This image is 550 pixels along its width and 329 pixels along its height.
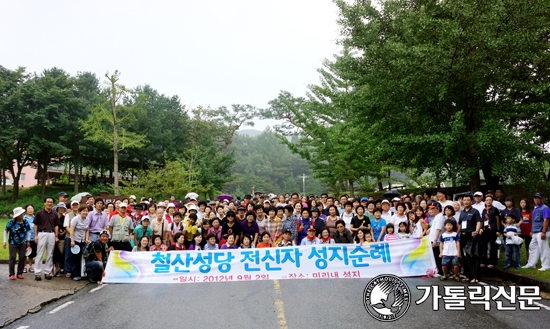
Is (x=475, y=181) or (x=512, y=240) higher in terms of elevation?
(x=475, y=181)

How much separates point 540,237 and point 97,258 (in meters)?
10.6

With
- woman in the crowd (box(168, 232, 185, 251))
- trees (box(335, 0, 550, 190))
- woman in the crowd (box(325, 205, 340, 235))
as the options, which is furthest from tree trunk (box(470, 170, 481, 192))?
woman in the crowd (box(168, 232, 185, 251))

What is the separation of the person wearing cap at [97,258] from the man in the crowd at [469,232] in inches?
333

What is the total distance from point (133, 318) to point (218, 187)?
33.7m

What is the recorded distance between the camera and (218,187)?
39469mm

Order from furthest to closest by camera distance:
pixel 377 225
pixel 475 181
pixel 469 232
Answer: pixel 475 181 < pixel 377 225 < pixel 469 232

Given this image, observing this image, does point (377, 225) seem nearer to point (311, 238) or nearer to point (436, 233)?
point (436, 233)

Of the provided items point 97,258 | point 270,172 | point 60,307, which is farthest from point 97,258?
point 270,172

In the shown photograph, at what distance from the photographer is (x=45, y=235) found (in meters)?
8.93

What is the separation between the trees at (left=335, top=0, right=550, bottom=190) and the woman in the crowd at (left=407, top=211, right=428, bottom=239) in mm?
3282

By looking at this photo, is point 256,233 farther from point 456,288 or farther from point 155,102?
point 155,102

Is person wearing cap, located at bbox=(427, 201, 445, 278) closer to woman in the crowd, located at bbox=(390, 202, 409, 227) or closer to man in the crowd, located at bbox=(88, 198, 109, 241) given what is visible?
woman in the crowd, located at bbox=(390, 202, 409, 227)

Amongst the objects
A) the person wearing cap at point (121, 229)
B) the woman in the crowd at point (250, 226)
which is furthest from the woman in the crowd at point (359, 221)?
the person wearing cap at point (121, 229)

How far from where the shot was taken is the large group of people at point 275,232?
8703 mm
